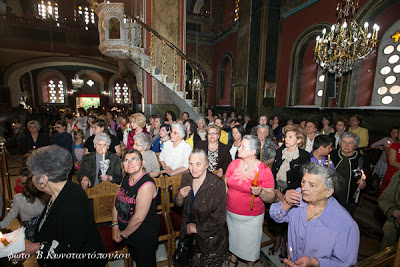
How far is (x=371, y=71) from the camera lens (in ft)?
24.1

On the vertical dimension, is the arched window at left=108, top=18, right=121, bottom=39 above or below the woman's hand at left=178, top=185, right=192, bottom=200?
above

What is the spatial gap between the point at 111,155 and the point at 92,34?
52.6 ft

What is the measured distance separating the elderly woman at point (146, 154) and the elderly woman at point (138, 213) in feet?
3.48

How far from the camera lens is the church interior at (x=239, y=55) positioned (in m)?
6.56

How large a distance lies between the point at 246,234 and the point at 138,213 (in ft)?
4.34

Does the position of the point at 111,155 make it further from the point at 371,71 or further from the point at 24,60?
the point at 24,60

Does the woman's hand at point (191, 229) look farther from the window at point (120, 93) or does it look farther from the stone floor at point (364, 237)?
the window at point (120, 93)

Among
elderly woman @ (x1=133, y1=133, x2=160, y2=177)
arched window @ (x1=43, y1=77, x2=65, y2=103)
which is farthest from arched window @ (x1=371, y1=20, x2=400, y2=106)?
arched window @ (x1=43, y1=77, x2=65, y2=103)

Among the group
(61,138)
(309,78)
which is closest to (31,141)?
(61,138)

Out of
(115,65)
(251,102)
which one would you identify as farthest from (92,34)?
(251,102)

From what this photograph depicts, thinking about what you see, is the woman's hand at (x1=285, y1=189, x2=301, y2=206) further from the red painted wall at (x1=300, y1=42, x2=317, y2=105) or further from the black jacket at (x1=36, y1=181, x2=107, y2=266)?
the red painted wall at (x1=300, y1=42, x2=317, y2=105)

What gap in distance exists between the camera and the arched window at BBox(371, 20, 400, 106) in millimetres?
6824

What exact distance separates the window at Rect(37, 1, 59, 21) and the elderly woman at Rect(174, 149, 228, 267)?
24.2 meters

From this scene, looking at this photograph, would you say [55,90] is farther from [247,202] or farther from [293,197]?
[293,197]
